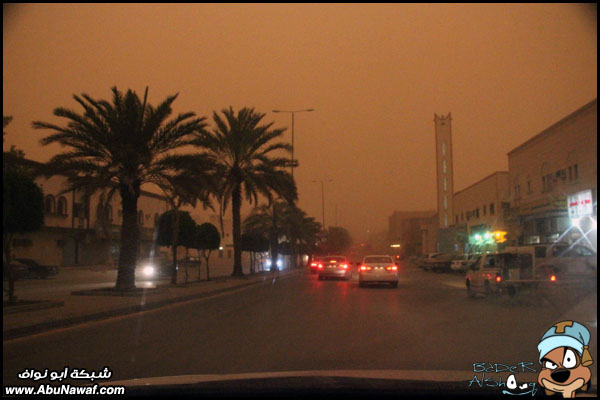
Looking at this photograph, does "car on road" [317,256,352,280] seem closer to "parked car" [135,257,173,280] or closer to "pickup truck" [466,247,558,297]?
"parked car" [135,257,173,280]

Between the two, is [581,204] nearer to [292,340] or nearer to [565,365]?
[292,340]

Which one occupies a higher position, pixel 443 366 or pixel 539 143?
pixel 539 143

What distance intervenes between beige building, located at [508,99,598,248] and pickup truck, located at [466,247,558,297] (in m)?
11.2

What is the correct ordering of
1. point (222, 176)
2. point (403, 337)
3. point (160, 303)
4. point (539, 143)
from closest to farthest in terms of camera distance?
point (403, 337), point (160, 303), point (222, 176), point (539, 143)

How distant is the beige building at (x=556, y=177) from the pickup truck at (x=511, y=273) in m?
11.2

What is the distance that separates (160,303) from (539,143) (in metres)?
33.7

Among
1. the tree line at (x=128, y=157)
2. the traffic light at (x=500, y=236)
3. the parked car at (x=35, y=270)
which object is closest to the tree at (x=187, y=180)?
the tree line at (x=128, y=157)

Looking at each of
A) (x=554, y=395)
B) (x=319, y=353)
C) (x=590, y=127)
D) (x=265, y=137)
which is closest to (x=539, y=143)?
(x=590, y=127)

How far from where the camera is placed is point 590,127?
108ft

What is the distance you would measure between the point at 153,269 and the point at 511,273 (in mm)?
24848

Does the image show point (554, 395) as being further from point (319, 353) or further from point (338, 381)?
point (319, 353)

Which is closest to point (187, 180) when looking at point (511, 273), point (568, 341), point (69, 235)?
point (511, 273)

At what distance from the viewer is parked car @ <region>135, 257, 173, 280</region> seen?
35.8 metres

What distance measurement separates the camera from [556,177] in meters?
37.7
